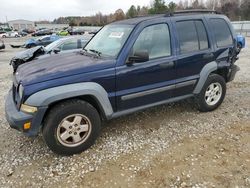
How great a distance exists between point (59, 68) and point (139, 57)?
1135 millimetres

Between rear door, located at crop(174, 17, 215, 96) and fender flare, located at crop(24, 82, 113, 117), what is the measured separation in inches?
55.3

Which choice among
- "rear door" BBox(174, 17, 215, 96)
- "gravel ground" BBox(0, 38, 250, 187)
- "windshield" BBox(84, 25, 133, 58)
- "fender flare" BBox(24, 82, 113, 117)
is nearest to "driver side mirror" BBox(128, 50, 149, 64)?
"windshield" BBox(84, 25, 133, 58)

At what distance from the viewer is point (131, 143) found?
149 inches

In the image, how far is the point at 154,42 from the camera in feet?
13.0

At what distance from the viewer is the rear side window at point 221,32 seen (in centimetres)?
472

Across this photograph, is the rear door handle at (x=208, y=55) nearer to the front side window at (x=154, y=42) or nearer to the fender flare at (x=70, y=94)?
the front side window at (x=154, y=42)

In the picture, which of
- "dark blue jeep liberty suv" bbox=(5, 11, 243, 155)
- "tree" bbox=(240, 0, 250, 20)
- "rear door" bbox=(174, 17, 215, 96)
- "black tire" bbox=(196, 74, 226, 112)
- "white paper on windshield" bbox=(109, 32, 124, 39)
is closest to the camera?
"dark blue jeep liberty suv" bbox=(5, 11, 243, 155)

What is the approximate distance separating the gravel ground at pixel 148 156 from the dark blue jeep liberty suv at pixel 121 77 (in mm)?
329

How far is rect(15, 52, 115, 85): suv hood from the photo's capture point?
10.8 feet

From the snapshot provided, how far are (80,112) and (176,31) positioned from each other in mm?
2108

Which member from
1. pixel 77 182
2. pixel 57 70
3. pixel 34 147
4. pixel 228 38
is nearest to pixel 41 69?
pixel 57 70

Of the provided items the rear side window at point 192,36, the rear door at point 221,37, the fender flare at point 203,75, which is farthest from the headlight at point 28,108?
the rear door at point 221,37

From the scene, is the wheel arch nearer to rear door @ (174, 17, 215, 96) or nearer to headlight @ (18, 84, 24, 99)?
headlight @ (18, 84, 24, 99)

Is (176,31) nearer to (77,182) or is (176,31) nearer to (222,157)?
(222,157)
